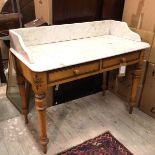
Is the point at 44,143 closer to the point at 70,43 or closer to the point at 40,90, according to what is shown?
the point at 40,90

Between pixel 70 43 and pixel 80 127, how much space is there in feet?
2.43

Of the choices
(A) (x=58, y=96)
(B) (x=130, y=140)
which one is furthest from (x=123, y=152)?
(A) (x=58, y=96)

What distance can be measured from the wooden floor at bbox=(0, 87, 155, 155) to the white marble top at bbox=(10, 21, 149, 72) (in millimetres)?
716

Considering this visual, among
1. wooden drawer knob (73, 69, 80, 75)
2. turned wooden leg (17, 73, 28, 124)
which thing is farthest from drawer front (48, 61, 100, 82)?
turned wooden leg (17, 73, 28, 124)

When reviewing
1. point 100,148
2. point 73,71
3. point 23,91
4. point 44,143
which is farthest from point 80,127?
point 73,71

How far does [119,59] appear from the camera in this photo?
1626mm

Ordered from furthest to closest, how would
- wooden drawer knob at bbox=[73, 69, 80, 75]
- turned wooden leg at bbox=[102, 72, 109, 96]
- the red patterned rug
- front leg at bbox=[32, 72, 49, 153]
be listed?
turned wooden leg at bbox=[102, 72, 109, 96] < the red patterned rug < wooden drawer knob at bbox=[73, 69, 80, 75] < front leg at bbox=[32, 72, 49, 153]

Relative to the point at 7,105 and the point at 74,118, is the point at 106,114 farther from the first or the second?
the point at 7,105

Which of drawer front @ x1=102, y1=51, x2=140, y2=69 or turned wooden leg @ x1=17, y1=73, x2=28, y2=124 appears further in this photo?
turned wooden leg @ x1=17, y1=73, x2=28, y2=124

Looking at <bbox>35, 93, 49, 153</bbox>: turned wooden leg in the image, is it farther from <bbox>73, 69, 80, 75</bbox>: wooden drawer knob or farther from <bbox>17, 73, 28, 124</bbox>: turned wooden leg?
<bbox>17, 73, 28, 124</bbox>: turned wooden leg

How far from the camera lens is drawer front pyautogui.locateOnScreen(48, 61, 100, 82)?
4.40 ft

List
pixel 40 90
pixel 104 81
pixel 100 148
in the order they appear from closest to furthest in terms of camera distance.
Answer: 1. pixel 40 90
2. pixel 100 148
3. pixel 104 81

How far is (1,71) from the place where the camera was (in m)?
2.53

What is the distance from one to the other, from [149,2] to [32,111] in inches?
56.7
